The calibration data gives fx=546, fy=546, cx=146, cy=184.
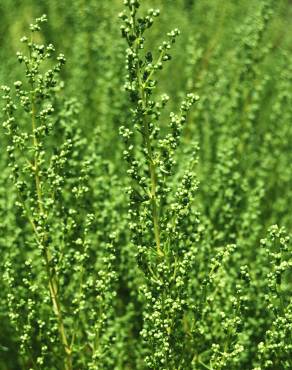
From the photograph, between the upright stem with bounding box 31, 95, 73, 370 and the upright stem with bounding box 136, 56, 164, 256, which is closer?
the upright stem with bounding box 136, 56, 164, 256

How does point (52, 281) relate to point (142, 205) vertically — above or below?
below

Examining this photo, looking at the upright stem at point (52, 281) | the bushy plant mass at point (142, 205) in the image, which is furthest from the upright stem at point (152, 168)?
the upright stem at point (52, 281)

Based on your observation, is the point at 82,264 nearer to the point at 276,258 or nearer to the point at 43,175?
the point at 43,175

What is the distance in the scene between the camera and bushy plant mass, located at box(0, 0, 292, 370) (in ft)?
6.63

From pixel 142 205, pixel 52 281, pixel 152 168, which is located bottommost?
pixel 52 281

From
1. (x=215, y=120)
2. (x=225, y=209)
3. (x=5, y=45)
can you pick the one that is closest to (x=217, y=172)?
(x=225, y=209)

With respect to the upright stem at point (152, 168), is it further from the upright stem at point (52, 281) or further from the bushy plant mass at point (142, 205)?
the upright stem at point (52, 281)

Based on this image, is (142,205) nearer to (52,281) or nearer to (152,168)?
(152,168)

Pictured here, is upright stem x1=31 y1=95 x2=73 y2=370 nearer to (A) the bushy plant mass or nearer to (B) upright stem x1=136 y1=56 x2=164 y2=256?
(A) the bushy plant mass

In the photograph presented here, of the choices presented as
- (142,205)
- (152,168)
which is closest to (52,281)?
(142,205)

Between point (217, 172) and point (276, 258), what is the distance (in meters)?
1.14

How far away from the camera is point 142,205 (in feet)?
6.72

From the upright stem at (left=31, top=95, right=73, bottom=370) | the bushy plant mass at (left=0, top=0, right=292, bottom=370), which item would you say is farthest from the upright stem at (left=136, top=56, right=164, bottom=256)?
the upright stem at (left=31, top=95, right=73, bottom=370)

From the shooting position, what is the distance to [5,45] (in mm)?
5020
